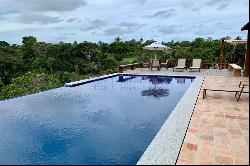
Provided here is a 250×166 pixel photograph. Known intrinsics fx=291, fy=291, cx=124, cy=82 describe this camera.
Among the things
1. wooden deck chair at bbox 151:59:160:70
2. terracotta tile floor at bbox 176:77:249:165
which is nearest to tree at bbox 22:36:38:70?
wooden deck chair at bbox 151:59:160:70

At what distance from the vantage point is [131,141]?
5.72m

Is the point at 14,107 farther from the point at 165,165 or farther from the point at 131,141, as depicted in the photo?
the point at 165,165

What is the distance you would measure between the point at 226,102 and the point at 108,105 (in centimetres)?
346

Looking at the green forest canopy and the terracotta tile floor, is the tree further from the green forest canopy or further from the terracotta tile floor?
the terracotta tile floor

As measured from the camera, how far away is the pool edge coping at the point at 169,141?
14.2 feet

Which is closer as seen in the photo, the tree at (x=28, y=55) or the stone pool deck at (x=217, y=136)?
the stone pool deck at (x=217, y=136)

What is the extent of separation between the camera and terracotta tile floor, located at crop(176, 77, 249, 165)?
4145 mm

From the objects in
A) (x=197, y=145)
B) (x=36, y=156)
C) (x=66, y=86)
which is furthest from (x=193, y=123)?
(x=66, y=86)

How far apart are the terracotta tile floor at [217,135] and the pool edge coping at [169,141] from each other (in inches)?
4.4

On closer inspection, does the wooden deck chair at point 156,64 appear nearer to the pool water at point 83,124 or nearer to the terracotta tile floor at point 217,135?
the pool water at point 83,124

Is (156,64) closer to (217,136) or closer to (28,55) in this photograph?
(217,136)

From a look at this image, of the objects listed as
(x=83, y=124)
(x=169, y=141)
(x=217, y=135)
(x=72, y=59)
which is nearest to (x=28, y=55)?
(x=72, y=59)

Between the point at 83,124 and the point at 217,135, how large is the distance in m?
3.20

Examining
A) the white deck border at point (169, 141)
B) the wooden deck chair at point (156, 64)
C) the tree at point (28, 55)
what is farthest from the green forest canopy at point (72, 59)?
the white deck border at point (169, 141)
